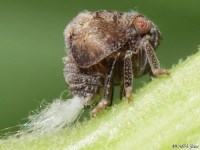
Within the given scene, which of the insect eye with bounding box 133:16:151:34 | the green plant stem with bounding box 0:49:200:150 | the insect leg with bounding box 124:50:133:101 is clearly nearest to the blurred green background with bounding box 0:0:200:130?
the insect eye with bounding box 133:16:151:34

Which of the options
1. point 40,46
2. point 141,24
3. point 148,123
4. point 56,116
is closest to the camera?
point 148,123

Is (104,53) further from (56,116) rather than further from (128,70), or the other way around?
(56,116)

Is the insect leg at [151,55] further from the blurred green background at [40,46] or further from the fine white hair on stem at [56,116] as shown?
the blurred green background at [40,46]

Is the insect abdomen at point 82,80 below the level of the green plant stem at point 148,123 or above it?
above

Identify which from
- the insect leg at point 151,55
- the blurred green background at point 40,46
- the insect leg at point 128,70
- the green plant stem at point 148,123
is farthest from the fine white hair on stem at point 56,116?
the blurred green background at point 40,46

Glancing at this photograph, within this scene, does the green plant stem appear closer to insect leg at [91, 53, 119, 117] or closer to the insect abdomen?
insect leg at [91, 53, 119, 117]

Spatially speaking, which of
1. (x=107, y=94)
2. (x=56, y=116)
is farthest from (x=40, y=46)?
(x=56, y=116)
